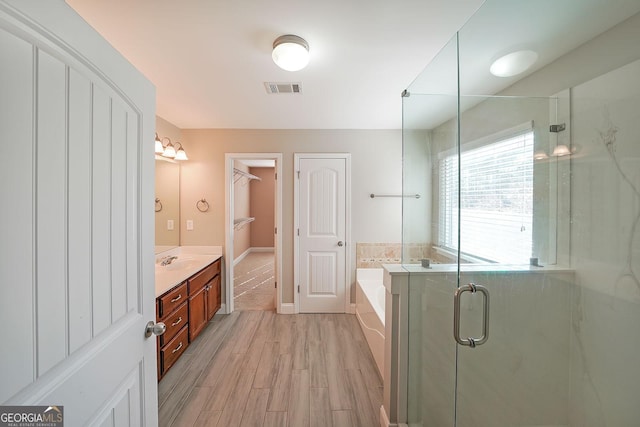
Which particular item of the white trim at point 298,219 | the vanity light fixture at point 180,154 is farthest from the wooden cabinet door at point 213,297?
the vanity light fixture at point 180,154

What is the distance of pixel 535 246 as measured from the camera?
4.52 feet

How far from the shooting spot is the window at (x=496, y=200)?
4.54 ft

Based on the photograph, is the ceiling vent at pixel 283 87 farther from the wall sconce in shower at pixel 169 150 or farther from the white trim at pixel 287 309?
the white trim at pixel 287 309

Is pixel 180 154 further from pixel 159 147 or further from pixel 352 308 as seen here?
pixel 352 308

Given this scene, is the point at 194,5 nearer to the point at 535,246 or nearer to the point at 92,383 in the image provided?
the point at 92,383

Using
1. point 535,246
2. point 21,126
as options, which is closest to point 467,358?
point 535,246

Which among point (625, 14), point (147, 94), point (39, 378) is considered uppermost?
point (625, 14)

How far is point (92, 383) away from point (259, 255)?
664cm

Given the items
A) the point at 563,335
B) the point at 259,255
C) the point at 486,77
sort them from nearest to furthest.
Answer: the point at 563,335 < the point at 486,77 < the point at 259,255

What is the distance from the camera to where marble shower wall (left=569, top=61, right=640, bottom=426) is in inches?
41.9

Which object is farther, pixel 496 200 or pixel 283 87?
pixel 283 87

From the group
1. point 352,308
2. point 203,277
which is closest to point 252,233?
point 203,277

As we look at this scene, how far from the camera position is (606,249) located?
3.79 feet

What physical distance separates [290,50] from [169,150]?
2045mm
